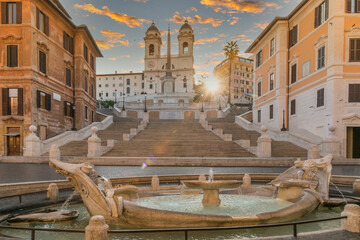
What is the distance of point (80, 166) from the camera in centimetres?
595

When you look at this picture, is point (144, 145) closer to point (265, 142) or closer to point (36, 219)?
point (265, 142)

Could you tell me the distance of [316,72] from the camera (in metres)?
25.4

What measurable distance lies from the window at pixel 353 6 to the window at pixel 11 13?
2907cm

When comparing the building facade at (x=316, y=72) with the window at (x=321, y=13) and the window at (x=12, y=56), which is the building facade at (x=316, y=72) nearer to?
the window at (x=321, y=13)

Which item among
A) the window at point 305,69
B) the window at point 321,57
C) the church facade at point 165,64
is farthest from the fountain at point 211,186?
the church facade at point 165,64

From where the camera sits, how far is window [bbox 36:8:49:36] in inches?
1061

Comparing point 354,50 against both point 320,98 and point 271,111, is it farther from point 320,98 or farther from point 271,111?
point 271,111

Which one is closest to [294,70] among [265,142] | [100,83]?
[265,142]

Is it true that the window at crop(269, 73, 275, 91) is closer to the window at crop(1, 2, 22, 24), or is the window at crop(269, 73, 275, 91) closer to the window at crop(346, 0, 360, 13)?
the window at crop(346, 0, 360, 13)

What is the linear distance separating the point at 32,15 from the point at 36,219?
25.0 meters

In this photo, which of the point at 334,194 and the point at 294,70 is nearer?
the point at 334,194

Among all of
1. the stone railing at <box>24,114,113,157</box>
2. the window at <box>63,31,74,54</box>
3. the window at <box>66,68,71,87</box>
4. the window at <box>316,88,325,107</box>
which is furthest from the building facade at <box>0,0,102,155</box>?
the window at <box>316,88,325,107</box>

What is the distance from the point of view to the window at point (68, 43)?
32900mm

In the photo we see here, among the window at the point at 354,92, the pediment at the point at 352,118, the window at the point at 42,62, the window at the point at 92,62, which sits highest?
the window at the point at 92,62
